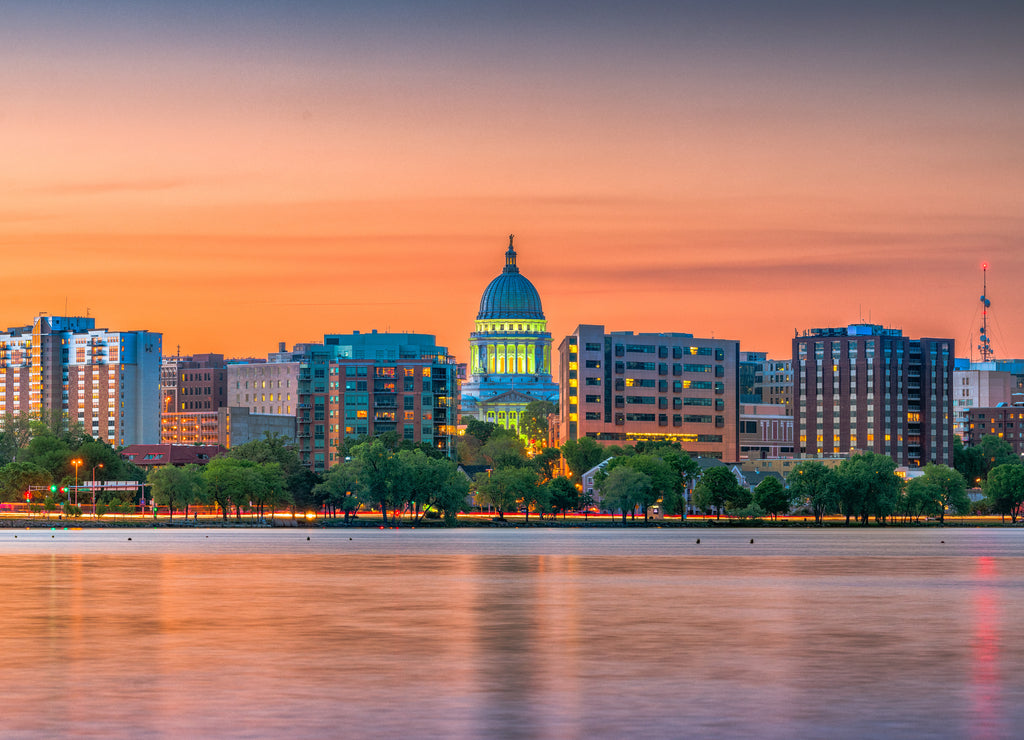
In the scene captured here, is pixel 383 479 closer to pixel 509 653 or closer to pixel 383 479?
pixel 383 479

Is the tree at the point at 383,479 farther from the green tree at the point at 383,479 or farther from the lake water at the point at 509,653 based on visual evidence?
the lake water at the point at 509,653

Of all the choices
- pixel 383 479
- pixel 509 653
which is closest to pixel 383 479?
pixel 383 479

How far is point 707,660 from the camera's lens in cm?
3850

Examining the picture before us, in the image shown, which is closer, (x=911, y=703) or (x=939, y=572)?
(x=911, y=703)

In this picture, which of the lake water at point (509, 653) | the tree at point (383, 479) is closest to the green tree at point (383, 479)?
the tree at point (383, 479)

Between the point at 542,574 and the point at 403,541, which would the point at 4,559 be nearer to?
the point at 542,574

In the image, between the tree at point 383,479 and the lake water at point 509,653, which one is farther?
the tree at point 383,479

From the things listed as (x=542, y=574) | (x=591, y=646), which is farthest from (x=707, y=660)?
(x=542, y=574)

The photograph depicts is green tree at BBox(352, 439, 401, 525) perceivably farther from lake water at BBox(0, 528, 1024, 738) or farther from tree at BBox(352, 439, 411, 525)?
lake water at BBox(0, 528, 1024, 738)

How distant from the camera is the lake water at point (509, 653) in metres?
29.0

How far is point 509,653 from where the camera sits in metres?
40.3

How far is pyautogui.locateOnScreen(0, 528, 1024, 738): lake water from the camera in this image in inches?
1142

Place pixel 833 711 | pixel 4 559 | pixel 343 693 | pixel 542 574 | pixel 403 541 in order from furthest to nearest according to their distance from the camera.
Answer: pixel 403 541, pixel 4 559, pixel 542 574, pixel 343 693, pixel 833 711

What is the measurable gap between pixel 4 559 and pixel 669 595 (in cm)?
4863
